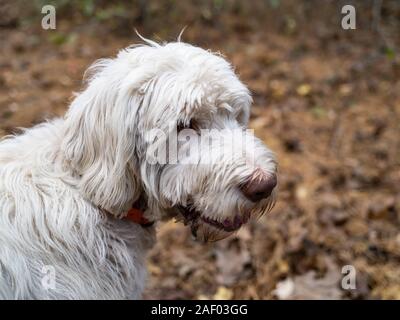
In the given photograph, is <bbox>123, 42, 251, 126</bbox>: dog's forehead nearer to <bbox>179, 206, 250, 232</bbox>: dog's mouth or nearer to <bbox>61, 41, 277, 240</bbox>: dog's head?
<bbox>61, 41, 277, 240</bbox>: dog's head

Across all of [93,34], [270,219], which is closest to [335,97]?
[270,219]

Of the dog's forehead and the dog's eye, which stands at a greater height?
the dog's forehead

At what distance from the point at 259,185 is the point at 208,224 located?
40cm

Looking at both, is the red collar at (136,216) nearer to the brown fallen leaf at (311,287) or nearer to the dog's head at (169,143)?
the dog's head at (169,143)

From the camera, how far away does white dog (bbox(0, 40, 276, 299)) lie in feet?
9.06

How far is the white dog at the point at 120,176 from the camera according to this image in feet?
9.06

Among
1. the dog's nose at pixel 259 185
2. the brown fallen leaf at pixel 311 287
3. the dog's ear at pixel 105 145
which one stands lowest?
the brown fallen leaf at pixel 311 287

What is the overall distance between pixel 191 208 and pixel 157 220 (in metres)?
0.27

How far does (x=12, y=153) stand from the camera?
302cm

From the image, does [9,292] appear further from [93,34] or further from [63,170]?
[93,34]

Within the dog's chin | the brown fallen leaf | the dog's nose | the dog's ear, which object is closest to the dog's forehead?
the dog's ear

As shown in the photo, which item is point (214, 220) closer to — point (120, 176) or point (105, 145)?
point (120, 176)

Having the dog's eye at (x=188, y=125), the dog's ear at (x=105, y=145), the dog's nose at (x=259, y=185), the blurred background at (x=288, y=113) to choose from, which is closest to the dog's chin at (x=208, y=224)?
the dog's nose at (x=259, y=185)

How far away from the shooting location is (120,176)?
112 inches
